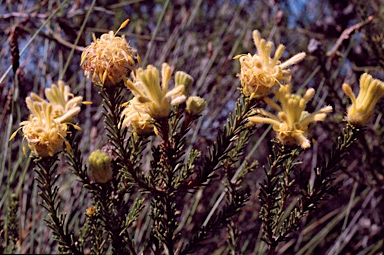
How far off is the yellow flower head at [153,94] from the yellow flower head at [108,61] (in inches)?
1.1

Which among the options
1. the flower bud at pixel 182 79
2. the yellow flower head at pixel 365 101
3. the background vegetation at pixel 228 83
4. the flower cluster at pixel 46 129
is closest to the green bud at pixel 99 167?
the flower cluster at pixel 46 129

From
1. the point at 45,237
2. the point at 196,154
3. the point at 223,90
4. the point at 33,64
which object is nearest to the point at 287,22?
the point at 223,90

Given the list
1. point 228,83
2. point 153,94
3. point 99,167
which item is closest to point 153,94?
point 153,94

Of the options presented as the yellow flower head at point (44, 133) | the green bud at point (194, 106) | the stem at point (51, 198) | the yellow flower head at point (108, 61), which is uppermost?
the yellow flower head at point (108, 61)

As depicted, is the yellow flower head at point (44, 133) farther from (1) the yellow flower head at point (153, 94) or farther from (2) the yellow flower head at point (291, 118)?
(2) the yellow flower head at point (291, 118)

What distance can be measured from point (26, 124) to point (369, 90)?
0.53 meters

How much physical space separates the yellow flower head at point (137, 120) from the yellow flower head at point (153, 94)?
4 centimetres

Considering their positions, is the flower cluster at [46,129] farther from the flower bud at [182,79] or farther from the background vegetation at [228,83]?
the background vegetation at [228,83]

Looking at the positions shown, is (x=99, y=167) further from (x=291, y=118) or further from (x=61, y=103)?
(x=291, y=118)

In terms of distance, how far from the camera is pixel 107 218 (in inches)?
29.8

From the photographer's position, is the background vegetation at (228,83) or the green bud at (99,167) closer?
the green bud at (99,167)

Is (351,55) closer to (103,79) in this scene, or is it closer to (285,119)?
(285,119)

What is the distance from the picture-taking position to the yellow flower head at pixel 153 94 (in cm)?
67

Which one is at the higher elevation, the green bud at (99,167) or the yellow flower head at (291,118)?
the yellow flower head at (291,118)
